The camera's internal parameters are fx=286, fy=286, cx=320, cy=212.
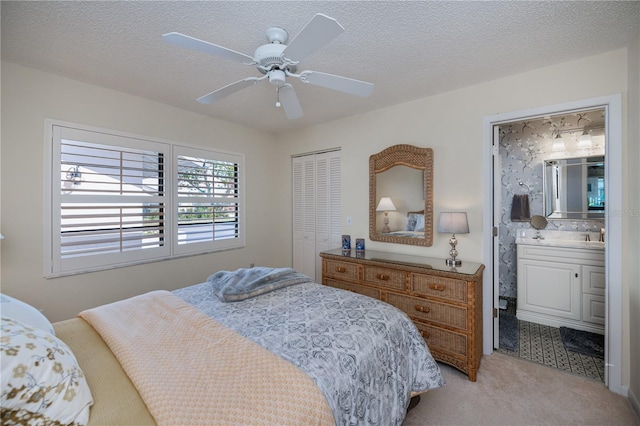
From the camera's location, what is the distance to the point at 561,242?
10.8ft

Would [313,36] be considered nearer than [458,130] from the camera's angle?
Yes

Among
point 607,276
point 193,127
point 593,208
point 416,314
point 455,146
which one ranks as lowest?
point 416,314

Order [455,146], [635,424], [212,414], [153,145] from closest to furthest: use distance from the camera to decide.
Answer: [212,414] → [635,424] → [455,146] → [153,145]

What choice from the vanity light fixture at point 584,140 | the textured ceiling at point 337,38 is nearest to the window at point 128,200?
the textured ceiling at point 337,38

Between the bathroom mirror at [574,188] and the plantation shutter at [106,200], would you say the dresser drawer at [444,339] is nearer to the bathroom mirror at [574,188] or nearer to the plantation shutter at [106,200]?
the bathroom mirror at [574,188]

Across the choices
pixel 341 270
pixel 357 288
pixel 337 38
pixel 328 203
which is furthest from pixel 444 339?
pixel 337 38

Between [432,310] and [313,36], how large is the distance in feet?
7.24

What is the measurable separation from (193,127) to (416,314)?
3145 mm

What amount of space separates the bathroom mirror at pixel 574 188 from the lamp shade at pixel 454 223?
189 centimetres

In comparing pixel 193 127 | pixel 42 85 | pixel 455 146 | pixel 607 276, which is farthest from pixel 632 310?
pixel 42 85

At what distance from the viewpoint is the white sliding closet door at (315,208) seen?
376 centimetres

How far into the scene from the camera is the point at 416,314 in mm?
2498

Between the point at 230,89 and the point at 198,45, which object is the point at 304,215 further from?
the point at 198,45

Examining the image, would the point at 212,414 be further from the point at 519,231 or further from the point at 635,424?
the point at 519,231
